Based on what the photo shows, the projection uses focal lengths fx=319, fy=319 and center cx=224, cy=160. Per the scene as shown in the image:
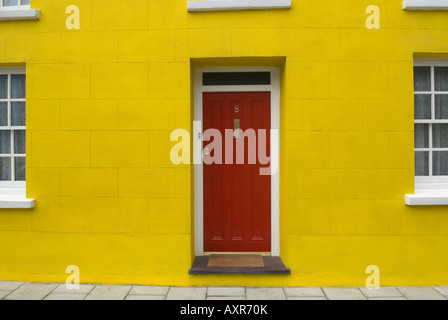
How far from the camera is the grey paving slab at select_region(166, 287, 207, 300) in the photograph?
3.75m

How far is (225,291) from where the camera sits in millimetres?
3875

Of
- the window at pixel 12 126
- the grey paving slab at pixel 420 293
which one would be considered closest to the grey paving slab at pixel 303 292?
the grey paving slab at pixel 420 293

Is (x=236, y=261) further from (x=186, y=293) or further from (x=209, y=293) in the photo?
(x=186, y=293)

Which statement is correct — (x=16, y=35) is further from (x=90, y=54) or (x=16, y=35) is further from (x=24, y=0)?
(x=90, y=54)

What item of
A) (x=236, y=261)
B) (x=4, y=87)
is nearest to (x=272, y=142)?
(x=236, y=261)

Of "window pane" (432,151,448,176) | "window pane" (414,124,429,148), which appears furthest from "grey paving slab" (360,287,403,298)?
"window pane" (414,124,429,148)

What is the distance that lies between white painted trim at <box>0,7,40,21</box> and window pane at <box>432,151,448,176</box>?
5.58 m

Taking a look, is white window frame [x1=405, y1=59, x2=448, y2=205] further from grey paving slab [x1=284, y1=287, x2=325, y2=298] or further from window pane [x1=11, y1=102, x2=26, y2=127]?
window pane [x1=11, y1=102, x2=26, y2=127]

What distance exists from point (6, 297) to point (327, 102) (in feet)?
14.8

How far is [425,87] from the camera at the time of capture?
14.0 ft

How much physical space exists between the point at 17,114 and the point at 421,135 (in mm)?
5552

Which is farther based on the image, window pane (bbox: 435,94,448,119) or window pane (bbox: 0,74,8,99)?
window pane (bbox: 0,74,8,99)

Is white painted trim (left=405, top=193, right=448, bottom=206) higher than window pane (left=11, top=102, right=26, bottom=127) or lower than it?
lower

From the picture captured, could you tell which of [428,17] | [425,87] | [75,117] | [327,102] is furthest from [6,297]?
[428,17]
